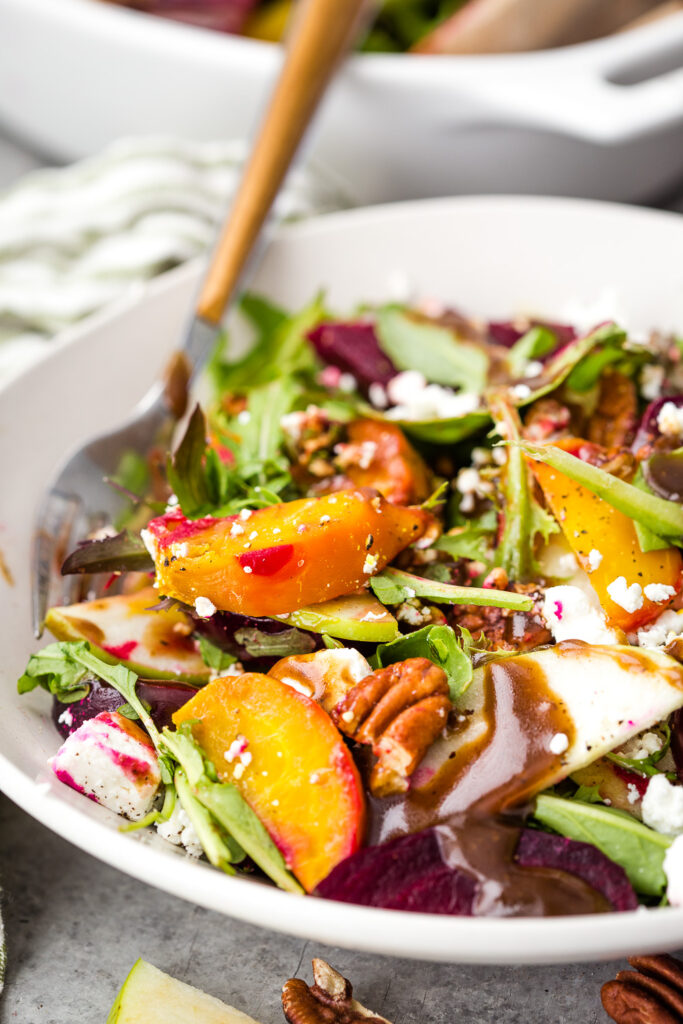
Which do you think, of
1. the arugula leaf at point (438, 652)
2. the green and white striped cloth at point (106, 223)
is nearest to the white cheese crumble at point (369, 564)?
the arugula leaf at point (438, 652)

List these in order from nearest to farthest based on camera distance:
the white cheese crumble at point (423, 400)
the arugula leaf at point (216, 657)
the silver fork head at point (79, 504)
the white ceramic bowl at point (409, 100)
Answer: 1. the arugula leaf at point (216, 657)
2. the silver fork head at point (79, 504)
3. the white cheese crumble at point (423, 400)
4. the white ceramic bowl at point (409, 100)

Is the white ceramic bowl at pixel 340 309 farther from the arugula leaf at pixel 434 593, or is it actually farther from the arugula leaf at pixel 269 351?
the arugula leaf at pixel 434 593

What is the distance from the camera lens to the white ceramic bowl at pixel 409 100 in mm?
2807

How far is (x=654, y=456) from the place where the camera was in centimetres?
183

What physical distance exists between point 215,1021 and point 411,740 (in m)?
0.54

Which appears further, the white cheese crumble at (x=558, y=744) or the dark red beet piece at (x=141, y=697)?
the dark red beet piece at (x=141, y=697)

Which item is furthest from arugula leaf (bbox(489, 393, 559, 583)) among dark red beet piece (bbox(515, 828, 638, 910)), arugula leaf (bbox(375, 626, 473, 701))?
dark red beet piece (bbox(515, 828, 638, 910))

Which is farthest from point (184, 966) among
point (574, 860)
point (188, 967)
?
point (574, 860)

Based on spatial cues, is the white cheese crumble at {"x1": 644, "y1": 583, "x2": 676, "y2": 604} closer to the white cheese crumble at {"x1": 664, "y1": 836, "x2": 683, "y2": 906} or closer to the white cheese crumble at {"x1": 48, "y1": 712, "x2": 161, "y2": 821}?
the white cheese crumble at {"x1": 664, "y1": 836, "x2": 683, "y2": 906}

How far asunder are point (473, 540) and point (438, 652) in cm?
34

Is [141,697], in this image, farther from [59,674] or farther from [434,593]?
[434,593]

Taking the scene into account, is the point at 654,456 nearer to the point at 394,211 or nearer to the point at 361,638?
the point at 361,638

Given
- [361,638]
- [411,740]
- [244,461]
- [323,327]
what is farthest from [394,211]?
[411,740]

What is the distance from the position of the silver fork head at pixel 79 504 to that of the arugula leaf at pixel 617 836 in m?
1.02
